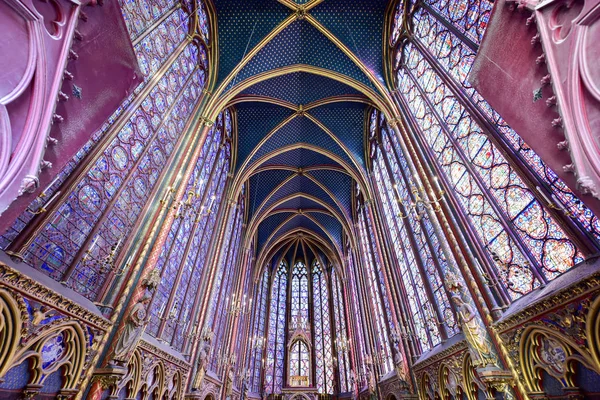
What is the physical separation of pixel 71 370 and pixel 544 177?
9538mm

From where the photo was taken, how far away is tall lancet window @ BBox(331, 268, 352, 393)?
19734 mm

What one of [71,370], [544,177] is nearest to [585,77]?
[544,177]

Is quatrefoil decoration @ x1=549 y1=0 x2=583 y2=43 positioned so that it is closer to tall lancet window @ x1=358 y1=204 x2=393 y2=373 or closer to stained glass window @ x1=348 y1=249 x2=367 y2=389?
tall lancet window @ x1=358 y1=204 x2=393 y2=373

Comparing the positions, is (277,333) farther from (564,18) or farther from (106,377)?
(564,18)

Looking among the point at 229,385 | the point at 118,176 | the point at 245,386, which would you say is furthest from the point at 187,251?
the point at 245,386

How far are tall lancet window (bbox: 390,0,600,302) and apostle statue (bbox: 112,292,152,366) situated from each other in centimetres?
809

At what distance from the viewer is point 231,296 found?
643 inches

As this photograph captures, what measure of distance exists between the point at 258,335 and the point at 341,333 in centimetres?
649

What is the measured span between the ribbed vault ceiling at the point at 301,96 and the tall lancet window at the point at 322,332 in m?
4.65

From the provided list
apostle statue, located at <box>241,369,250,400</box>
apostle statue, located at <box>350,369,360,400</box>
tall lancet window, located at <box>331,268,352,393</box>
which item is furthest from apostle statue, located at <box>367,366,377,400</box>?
apostle statue, located at <box>241,369,250,400</box>

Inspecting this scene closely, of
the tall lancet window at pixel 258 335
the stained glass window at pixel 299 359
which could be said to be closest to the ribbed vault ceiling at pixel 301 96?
the tall lancet window at pixel 258 335

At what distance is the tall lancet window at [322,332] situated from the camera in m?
20.8

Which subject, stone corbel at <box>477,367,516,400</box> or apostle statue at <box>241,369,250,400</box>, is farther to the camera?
apostle statue at <box>241,369,250,400</box>

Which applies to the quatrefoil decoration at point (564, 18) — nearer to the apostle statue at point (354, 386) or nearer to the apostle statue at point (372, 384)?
the apostle statue at point (372, 384)
